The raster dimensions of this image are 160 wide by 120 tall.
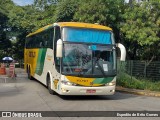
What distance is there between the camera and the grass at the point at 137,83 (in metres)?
20.4

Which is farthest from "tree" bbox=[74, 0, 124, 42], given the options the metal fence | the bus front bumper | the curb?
the bus front bumper

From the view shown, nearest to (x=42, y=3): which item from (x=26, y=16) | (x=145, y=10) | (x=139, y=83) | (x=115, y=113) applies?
(x=26, y=16)

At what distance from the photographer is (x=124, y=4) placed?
2681cm

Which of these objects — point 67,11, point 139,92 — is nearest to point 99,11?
point 67,11

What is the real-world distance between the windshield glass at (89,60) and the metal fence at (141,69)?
6.05 meters

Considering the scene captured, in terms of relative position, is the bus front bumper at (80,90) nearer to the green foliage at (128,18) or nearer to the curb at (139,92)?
the curb at (139,92)

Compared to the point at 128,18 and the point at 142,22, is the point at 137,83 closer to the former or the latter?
the point at 142,22

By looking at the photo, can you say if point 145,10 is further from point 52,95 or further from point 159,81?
point 52,95

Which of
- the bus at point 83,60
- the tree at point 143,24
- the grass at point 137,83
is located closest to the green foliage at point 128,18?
the tree at point 143,24

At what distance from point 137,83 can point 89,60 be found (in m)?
6.92

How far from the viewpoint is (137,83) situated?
824 inches

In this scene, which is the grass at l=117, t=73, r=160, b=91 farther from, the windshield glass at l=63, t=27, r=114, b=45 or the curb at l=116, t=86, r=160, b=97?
the windshield glass at l=63, t=27, r=114, b=45

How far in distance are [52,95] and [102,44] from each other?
336 cm

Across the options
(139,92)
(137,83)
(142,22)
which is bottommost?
(139,92)
